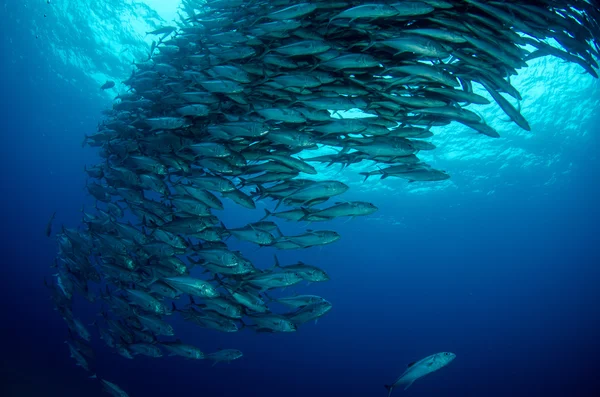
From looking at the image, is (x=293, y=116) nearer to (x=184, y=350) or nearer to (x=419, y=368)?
(x=419, y=368)

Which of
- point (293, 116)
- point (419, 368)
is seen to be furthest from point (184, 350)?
point (293, 116)

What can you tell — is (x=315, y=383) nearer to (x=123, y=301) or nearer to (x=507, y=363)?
(x=507, y=363)

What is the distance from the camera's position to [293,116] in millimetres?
4535

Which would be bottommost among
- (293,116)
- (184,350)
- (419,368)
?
(419,368)

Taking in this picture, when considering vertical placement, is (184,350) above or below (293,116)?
below

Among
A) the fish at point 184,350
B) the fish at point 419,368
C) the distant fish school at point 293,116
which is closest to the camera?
the distant fish school at point 293,116

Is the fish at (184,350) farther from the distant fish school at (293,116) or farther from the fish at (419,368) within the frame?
the fish at (419,368)

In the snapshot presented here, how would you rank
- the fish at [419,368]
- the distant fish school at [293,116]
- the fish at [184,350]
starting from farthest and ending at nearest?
the fish at [184,350]
the fish at [419,368]
the distant fish school at [293,116]

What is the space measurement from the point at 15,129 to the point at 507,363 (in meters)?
74.3

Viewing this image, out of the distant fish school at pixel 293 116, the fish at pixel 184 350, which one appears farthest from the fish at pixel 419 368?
the fish at pixel 184 350

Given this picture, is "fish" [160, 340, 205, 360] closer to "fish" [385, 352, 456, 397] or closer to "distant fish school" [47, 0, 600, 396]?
"distant fish school" [47, 0, 600, 396]

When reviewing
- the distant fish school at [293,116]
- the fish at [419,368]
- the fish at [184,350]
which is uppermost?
the distant fish school at [293,116]

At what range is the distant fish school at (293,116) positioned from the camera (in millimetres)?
4250

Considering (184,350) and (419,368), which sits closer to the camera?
(419,368)
